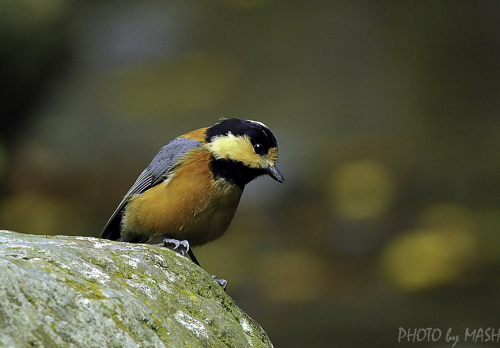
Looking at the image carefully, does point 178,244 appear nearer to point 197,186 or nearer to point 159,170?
point 197,186

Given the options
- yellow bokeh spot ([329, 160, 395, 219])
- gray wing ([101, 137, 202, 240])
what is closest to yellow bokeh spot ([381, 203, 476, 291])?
yellow bokeh spot ([329, 160, 395, 219])

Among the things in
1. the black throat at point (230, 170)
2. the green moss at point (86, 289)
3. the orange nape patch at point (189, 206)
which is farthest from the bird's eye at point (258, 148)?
the green moss at point (86, 289)

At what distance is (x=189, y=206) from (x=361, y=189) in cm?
629

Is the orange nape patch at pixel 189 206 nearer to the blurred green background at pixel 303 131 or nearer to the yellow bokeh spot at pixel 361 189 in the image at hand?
the blurred green background at pixel 303 131

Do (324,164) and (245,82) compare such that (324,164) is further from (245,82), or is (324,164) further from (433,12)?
(433,12)

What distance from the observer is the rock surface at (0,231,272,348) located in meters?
1.87

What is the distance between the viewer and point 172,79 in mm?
10766

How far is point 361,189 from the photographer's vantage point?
10.1 m

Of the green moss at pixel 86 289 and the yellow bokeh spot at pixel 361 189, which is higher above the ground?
the green moss at pixel 86 289

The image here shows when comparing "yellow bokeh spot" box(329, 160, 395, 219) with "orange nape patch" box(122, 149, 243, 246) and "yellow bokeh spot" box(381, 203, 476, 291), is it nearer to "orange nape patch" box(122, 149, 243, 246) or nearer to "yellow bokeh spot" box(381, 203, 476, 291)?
"yellow bokeh spot" box(381, 203, 476, 291)

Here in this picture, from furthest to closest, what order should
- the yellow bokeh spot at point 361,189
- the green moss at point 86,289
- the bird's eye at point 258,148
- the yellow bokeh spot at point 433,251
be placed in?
1. the yellow bokeh spot at point 361,189
2. the yellow bokeh spot at point 433,251
3. the bird's eye at point 258,148
4. the green moss at point 86,289

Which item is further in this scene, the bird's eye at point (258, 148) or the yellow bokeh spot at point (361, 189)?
the yellow bokeh spot at point (361, 189)

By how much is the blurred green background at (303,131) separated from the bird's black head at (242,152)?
4.77 metres

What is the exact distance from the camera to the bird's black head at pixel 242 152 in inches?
180
